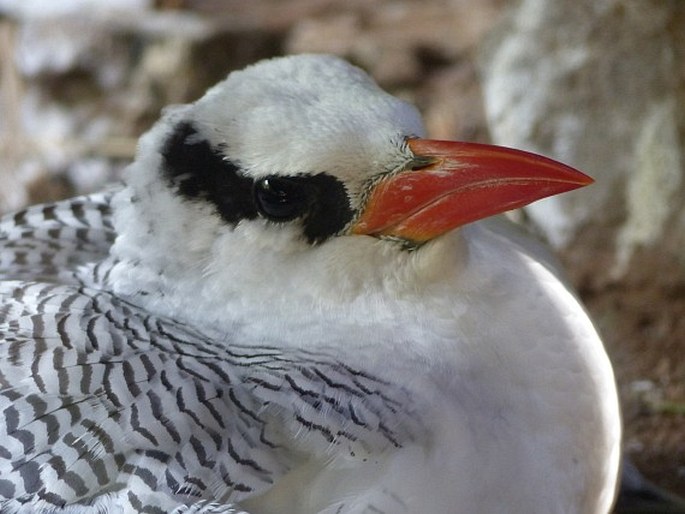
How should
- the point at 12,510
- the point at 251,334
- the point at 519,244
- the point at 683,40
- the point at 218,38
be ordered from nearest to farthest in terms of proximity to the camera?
the point at 12,510 → the point at 251,334 → the point at 519,244 → the point at 683,40 → the point at 218,38

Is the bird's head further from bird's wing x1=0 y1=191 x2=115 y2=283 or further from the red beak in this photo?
bird's wing x1=0 y1=191 x2=115 y2=283

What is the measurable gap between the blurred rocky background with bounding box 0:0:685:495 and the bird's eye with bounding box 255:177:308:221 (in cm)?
152

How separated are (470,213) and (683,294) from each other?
1.80 meters

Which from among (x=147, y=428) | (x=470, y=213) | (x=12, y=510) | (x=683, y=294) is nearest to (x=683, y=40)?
(x=683, y=294)

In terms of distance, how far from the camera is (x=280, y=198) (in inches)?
81.1

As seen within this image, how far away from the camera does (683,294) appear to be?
3678 millimetres

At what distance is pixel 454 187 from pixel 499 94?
5.79ft

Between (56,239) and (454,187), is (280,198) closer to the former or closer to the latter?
(454,187)

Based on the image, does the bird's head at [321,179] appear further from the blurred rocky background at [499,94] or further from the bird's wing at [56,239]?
the blurred rocky background at [499,94]

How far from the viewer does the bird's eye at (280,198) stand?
2.05 metres

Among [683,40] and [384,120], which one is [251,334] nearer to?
[384,120]

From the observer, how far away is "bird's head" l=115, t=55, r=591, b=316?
204cm

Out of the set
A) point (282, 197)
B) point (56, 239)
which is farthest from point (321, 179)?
point (56, 239)

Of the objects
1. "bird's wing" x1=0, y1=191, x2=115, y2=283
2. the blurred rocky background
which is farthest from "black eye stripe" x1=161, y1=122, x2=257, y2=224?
the blurred rocky background
